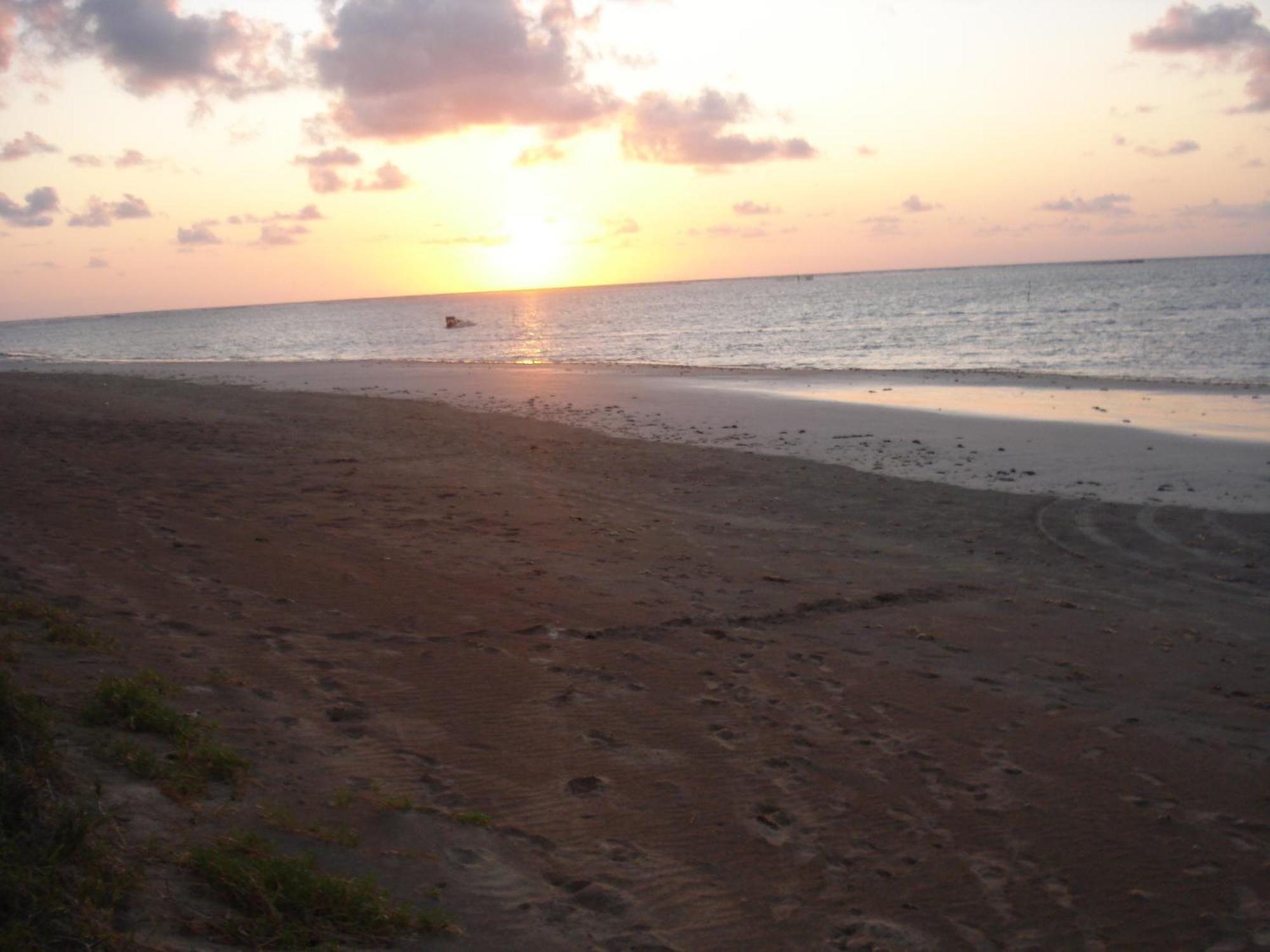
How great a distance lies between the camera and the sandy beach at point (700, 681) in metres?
4.49

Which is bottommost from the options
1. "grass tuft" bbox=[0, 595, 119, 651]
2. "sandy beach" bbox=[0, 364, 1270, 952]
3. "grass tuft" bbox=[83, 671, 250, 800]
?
"sandy beach" bbox=[0, 364, 1270, 952]

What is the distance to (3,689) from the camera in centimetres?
395

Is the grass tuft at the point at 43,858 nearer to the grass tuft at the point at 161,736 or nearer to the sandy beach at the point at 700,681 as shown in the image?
the sandy beach at the point at 700,681

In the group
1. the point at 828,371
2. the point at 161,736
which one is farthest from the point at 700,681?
the point at 828,371

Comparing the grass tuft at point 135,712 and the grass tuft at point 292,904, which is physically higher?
the grass tuft at point 135,712

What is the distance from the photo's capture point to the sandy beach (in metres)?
4.49

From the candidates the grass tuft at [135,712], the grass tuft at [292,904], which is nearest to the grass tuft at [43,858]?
the grass tuft at [292,904]

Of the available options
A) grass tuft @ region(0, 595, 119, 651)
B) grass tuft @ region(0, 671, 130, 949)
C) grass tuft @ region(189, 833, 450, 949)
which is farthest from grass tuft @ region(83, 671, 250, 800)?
grass tuft @ region(0, 595, 119, 651)

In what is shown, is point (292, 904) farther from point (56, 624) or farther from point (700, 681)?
point (700, 681)

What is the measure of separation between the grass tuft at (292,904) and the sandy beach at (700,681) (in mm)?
152

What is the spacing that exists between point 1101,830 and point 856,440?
14040 mm

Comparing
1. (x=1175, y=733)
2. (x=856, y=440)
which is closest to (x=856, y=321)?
(x=856, y=440)

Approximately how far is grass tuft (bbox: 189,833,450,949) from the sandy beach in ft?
0.50

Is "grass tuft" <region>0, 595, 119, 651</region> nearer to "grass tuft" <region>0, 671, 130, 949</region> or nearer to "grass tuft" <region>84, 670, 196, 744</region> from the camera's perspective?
"grass tuft" <region>84, 670, 196, 744</region>
